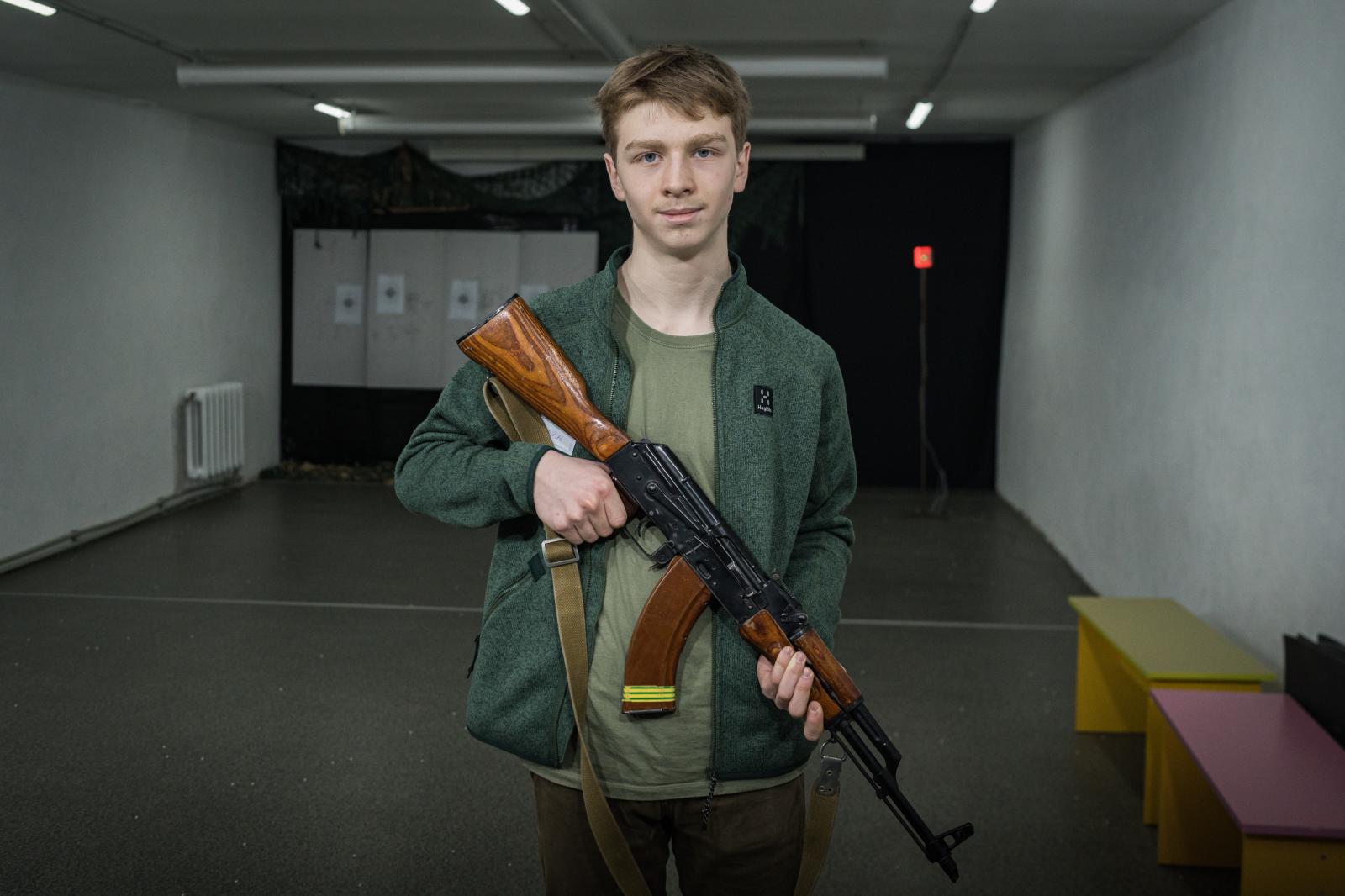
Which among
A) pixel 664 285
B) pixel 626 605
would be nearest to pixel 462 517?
pixel 626 605

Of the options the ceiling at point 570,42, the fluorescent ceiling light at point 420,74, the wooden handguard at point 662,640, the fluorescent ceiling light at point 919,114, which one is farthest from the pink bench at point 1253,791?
the fluorescent ceiling light at point 919,114

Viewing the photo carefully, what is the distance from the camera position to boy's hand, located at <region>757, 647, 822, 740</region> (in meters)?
1.33

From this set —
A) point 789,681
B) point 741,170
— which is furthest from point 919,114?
point 789,681

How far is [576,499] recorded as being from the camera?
129cm

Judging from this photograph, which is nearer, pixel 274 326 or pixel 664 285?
A: pixel 664 285

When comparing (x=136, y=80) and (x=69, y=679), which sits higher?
(x=136, y=80)

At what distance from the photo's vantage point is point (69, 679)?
4.01 meters

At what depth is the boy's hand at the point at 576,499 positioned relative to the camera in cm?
129

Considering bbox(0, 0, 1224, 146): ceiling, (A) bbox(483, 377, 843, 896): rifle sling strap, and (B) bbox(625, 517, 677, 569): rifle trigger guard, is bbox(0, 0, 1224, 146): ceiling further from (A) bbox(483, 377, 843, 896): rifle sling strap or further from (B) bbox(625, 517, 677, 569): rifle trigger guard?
(B) bbox(625, 517, 677, 569): rifle trigger guard

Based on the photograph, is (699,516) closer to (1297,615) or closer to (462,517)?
(462,517)

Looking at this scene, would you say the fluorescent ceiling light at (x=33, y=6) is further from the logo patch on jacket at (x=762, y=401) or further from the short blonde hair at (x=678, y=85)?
the logo patch on jacket at (x=762, y=401)

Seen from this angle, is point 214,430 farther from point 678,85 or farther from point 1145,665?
point 678,85

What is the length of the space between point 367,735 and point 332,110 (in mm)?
4461

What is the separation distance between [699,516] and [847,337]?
737 cm
